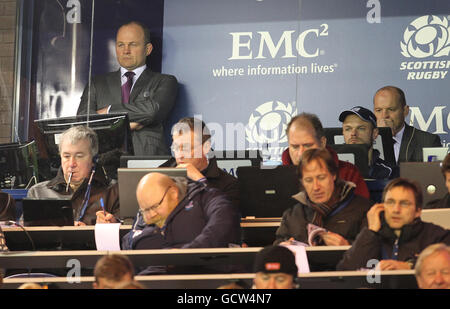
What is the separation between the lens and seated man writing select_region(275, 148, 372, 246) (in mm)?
4680

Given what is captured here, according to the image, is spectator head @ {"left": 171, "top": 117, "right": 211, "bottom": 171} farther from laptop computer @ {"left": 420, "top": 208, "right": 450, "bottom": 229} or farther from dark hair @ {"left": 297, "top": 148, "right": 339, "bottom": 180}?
laptop computer @ {"left": 420, "top": 208, "right": 450, "bottom": 229}

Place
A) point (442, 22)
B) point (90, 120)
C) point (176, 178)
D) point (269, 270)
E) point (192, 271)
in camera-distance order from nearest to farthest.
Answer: point (269, 270)
point (192, 271)
point (176, 178)
point (90, 120)
point (442, 22)

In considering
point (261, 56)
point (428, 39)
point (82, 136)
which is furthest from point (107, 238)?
point (428, 39)

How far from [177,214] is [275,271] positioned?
1179mm

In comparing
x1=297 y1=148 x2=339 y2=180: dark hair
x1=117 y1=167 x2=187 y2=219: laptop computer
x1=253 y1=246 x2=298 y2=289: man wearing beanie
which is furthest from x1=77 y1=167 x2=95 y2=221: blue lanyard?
x1=253 y1=246 x2=298 y2=289: man wearing beanie

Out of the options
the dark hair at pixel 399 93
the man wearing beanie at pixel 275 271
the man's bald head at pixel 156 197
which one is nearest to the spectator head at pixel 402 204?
the man wearing beanie at pixel 275 271

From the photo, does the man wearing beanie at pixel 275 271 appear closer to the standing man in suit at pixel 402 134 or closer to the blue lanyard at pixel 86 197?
the blue lanyard at pixel 86 197

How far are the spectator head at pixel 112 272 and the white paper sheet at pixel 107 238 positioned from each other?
1.34 m

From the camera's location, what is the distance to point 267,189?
5.30 m

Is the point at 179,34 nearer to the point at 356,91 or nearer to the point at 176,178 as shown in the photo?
the point at 356,91

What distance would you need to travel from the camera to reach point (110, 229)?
5035 millimetres

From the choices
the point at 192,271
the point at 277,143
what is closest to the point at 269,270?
the point at 192,271

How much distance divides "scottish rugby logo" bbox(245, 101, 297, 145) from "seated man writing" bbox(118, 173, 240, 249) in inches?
145

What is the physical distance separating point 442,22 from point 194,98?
2566mm
